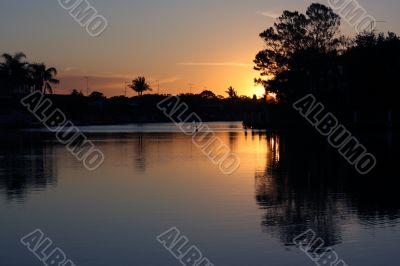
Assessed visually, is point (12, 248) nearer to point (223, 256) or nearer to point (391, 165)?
point (223, 256)

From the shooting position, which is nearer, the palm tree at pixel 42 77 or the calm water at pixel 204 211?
the calm water at pixel 204 211

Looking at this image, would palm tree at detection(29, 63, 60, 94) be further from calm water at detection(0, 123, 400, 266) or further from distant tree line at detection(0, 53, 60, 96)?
calm water at detection(0, 123, 400, 266)

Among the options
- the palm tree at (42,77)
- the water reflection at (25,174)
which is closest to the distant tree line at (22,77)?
the palm tree at (42,77)

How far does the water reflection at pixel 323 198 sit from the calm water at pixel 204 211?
→ 0.02 m

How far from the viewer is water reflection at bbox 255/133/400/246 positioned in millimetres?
11102

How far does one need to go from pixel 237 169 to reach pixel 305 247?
498 inches

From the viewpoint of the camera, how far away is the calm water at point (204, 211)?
917cm

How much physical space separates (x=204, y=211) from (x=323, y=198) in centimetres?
317

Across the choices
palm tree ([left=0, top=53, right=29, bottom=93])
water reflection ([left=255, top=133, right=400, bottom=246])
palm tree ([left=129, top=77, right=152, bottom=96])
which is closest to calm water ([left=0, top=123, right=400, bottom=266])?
water reflection ([left=255, top=133, right=400, bottom=246])

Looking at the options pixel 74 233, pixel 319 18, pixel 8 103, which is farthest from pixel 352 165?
pixel 8 103

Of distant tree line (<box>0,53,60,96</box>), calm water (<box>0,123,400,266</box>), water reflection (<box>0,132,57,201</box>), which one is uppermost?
distant tree line (<box>0,53,60,96</box>)

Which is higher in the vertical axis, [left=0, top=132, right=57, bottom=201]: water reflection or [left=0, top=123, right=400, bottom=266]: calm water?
[left=0, top=132, right=57, bottom=201]: water reflection

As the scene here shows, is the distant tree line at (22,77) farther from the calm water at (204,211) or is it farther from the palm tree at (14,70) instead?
the calm water at (204,211)

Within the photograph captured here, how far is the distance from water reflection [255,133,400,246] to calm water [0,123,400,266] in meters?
0.02
